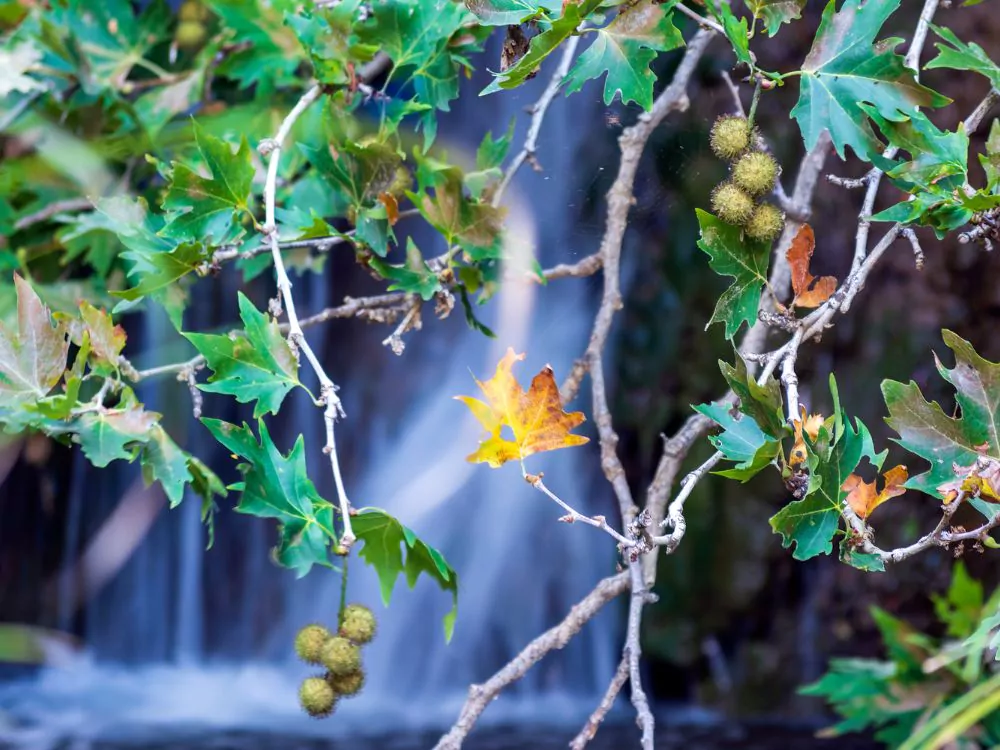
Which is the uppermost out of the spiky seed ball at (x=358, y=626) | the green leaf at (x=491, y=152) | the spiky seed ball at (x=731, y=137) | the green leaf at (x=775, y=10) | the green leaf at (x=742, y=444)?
the green leaf at (x=491, y=152)

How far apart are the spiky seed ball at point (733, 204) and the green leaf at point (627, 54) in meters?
0.12

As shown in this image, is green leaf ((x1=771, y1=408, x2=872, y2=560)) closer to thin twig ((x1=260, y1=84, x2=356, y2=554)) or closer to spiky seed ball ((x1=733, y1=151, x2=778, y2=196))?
spiky seed ball ((x1=733, y1=151, x2=778, y2=196))

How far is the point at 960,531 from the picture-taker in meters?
1.02

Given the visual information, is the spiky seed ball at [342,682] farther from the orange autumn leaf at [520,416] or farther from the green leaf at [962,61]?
the green leaf at [962,61]

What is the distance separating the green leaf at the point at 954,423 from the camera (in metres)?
0.99

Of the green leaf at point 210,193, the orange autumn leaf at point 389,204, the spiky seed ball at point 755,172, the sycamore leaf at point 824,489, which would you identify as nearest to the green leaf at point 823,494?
the sycamore leaf at point 824,489

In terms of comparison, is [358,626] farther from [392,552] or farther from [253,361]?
[253,361]

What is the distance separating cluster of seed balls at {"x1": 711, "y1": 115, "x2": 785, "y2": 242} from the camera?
106 cm

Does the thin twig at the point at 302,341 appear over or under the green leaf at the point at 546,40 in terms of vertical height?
under

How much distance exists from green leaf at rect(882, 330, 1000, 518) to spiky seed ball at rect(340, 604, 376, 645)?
58 centimetres

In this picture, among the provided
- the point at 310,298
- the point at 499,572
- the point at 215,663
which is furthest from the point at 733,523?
the point at 215,663

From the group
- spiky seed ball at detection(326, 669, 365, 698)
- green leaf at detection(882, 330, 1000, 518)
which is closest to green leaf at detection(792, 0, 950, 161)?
green leaf at detection(882, 330, 1000, 518)

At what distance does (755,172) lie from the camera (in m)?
1.05

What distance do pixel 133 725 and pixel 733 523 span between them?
6.11 feet
